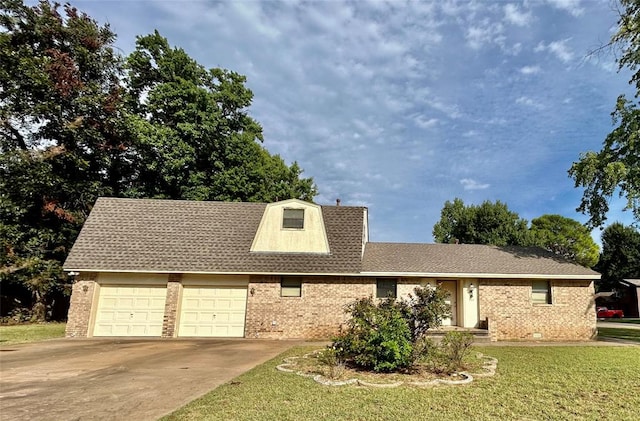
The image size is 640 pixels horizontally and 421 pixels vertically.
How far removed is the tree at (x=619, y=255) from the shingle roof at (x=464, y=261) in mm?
36948

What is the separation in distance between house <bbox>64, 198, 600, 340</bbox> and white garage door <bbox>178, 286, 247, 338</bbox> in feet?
0.13

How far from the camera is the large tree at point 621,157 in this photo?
14.2 meters

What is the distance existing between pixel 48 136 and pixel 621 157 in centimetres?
2986

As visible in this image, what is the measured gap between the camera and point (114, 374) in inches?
299

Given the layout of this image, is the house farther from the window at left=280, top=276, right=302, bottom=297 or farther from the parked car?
the parked car

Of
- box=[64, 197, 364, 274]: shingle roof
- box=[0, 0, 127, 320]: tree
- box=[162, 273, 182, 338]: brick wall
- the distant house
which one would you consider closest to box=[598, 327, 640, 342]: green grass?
box=[64, 197, 364, 274]: shingle roof

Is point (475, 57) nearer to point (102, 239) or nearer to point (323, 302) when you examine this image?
point (323, 302)

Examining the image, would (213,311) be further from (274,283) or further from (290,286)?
(290,286)

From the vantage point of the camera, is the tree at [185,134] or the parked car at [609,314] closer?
the tree at [185,134]

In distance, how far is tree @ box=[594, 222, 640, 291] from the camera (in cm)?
4366

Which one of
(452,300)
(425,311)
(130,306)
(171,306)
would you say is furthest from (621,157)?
(130,306)

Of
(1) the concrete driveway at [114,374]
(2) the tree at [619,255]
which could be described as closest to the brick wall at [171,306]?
(1) the concrete driveway at [114,374]

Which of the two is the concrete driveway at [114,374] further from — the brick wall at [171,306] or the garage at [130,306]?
the garage at [130,306]

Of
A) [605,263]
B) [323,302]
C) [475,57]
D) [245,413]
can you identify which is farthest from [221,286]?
[605,263]
